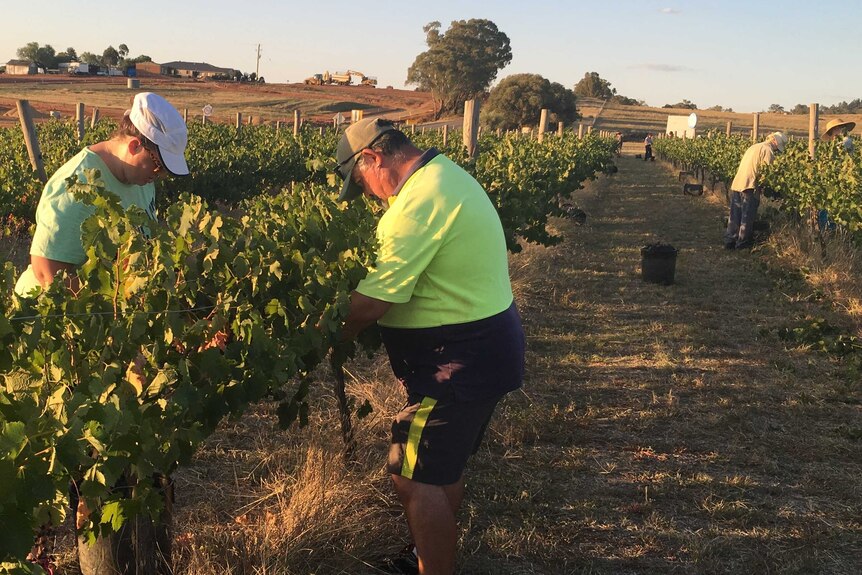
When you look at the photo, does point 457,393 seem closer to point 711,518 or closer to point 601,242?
point 711,518

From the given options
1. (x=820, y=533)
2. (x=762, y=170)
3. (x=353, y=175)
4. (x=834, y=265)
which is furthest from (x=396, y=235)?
(x=762, y=170)

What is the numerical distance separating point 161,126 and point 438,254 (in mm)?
1152

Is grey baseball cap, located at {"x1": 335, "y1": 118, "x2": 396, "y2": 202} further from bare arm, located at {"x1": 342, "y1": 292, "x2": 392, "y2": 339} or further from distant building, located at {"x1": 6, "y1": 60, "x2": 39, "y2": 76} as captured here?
distant building, located at {"x1": 6, "y1": 60, "x2": 39, "y2": 76}

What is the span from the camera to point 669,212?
57.5ft

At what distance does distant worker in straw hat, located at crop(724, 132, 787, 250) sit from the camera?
11.7m

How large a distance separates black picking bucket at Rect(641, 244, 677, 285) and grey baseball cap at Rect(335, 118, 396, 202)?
22.5 feet

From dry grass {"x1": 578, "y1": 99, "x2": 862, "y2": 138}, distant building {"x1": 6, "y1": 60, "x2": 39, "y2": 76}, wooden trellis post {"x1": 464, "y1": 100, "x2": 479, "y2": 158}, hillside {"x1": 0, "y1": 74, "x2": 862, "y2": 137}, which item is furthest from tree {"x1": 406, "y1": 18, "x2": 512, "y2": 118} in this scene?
wooden trellis post {"x1": 464, "y1": 100, "x2": 479, "y2": 158}

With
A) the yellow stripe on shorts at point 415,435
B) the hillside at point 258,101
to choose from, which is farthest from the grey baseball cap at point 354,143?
the hillside at point 258,101

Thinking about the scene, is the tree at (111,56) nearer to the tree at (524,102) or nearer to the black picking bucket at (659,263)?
the tree at (524,102)

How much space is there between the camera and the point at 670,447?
15.9 feet

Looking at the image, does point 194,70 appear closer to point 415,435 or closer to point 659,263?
point 659,263

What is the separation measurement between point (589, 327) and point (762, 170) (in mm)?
6867

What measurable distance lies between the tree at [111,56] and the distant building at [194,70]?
27.3 ft

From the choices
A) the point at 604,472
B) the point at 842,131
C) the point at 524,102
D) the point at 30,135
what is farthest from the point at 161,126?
the point at 524,102
